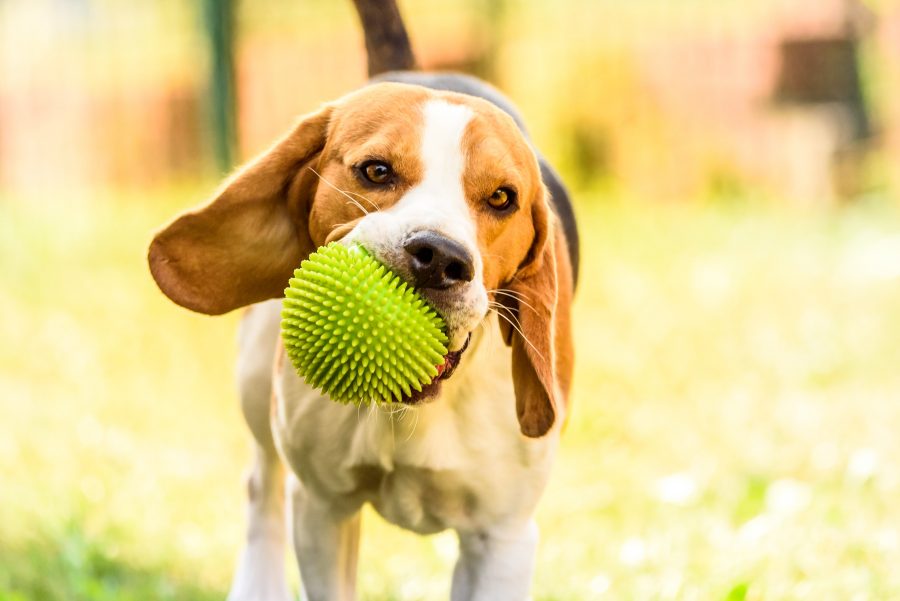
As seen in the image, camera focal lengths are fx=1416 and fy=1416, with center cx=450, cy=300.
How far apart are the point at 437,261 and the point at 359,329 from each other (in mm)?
231

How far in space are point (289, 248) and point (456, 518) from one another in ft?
2.92

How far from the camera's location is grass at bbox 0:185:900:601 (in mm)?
5055

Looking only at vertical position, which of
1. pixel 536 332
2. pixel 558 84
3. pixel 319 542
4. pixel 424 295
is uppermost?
pixel 424 295

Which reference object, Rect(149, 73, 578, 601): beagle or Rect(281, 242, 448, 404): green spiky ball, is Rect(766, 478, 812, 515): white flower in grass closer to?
Rect(149, 73, 578, 601): beagle

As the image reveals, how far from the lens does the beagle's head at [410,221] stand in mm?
3240

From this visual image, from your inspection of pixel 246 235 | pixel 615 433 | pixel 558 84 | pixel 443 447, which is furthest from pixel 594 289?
pixel 246 235

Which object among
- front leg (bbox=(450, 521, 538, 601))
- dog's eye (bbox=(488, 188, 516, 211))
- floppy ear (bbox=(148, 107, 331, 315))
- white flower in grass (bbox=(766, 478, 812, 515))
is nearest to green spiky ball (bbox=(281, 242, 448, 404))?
dog's eye (bbox=(488, 188, 516, 211))

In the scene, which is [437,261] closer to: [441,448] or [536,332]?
[536,332]

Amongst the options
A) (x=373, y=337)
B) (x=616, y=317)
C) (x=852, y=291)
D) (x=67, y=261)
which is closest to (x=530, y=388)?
(x=373, y=337)

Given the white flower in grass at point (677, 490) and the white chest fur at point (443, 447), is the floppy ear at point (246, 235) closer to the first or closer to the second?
the white chest fur at point (443, 447)

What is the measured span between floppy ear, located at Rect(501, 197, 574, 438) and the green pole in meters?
7.86

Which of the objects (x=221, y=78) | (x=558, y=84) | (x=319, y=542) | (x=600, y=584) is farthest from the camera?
(x=558, y=84)

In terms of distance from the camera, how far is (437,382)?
3.42 meters

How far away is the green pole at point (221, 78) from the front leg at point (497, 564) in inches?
306
